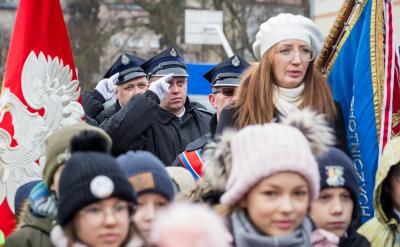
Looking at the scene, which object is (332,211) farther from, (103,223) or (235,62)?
(235,62)

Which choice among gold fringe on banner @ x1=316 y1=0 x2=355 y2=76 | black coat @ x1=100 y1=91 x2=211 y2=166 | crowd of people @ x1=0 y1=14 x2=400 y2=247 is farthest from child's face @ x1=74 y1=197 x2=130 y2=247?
gold fringe on banner @ x1=316 y1=0 x2=355 y2=76

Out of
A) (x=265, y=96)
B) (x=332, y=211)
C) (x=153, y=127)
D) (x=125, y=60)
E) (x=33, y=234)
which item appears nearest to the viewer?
(x=33, y=234)

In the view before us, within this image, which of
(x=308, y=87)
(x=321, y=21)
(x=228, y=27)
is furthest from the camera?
(x=228, y=27)

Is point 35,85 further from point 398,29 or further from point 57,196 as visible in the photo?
point 398,29

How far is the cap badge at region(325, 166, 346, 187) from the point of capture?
4.89 meters

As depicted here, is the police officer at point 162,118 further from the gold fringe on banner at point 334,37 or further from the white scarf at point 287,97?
the white scarf at point 287,97

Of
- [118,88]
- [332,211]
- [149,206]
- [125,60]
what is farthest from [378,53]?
[125,60]

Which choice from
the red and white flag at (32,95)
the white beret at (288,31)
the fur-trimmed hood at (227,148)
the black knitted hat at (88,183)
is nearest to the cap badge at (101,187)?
the black knitted hat at (88,183)

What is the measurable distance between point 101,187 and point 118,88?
14.4 ft

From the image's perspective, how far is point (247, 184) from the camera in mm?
4301

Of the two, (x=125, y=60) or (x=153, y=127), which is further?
(x=125, y=60)

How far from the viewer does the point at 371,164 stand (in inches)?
236

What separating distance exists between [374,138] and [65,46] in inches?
83.5

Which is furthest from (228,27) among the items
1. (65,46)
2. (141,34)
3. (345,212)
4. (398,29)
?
(345,212)
